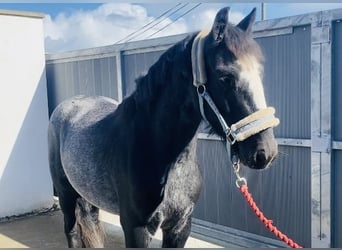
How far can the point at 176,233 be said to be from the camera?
175cm

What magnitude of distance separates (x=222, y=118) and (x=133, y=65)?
229 centimetres

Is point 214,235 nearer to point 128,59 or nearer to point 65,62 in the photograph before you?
point 128,59

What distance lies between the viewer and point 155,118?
1562 millimetres

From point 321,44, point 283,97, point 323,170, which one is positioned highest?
point 321,44

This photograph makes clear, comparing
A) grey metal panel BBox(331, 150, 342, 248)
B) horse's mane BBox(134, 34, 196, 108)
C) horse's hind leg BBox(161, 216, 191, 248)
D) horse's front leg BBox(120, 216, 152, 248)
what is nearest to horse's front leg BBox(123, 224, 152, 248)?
horse's front leg BBox(120, 216, 152, 248)

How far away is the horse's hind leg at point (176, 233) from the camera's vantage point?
174cm

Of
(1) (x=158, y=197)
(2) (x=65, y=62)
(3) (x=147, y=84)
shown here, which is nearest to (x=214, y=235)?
(1) (x=158, y=197)

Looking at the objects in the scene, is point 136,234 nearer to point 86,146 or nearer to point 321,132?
point 86,146

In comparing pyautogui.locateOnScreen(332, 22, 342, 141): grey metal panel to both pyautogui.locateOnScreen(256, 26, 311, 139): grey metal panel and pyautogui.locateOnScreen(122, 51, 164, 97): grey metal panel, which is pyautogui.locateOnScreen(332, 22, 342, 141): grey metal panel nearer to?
pyautogui.locateOnScreen(256, 26, 311, 139): grey metal panel

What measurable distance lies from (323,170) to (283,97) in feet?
1.75

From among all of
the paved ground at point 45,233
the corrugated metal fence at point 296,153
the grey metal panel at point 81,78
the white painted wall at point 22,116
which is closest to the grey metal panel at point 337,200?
the corrugated metal fence at point 296,153

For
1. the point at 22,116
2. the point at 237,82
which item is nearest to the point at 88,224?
the point at 237,82

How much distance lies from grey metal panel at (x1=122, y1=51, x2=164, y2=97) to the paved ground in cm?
120

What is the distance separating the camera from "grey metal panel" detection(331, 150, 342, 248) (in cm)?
225
